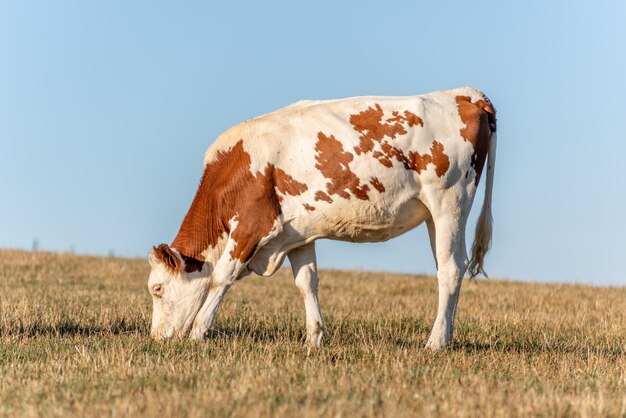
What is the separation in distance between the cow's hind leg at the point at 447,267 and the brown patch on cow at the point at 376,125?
1.00 meters

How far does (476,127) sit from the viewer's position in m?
10.7

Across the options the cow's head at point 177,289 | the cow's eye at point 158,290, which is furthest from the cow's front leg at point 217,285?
the cow's eye at point 158,290

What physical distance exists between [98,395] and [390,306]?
968 cm

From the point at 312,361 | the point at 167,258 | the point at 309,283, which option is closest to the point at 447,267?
the point at 309,283

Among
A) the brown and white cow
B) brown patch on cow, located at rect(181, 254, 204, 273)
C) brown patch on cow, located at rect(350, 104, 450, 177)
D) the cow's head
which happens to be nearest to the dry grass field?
the cow's head

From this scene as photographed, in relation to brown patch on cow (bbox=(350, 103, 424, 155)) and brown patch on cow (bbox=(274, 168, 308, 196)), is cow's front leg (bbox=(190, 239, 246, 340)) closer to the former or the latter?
brown patch on cow (bbox=(274, 168, 308, 196))

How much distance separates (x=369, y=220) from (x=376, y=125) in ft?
3.28

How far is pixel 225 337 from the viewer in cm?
1073

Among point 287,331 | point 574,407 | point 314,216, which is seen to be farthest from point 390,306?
point 574,407

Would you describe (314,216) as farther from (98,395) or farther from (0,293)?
(0,293)

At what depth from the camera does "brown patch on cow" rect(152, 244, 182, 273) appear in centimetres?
1090

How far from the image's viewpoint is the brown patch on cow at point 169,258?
35.8ft

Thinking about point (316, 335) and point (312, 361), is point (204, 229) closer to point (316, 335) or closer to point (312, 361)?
point (316, 335)

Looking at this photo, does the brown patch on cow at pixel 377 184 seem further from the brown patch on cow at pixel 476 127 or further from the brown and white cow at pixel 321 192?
the brown patch on cow at pixel 476 127
